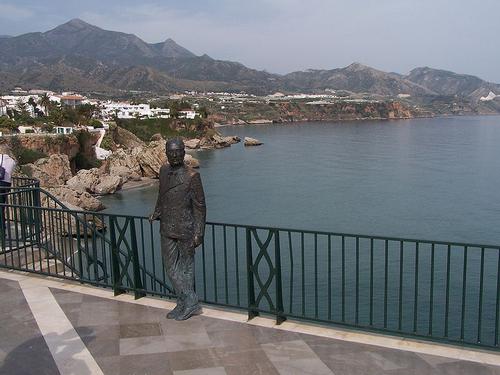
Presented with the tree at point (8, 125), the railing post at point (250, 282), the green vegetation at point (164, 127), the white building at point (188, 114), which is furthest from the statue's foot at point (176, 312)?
the white building at point (188, 114)

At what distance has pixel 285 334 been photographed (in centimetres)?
559

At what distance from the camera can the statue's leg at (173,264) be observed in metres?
6.06

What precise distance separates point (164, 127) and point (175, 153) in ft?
299

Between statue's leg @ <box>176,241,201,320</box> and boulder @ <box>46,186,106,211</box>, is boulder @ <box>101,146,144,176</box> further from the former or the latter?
statue's leg @ <box>176,241,201,320</box>

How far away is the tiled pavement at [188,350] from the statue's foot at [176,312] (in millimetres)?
103

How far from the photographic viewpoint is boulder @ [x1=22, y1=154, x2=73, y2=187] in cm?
3973

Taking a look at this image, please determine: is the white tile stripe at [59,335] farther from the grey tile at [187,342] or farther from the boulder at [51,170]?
the boulder at [51,170]

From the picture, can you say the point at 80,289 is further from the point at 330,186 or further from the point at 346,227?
the point at 330,186

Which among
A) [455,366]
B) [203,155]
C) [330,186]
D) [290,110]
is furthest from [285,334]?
[290,110]

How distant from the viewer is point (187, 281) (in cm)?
613

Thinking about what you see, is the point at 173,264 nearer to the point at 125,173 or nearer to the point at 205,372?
the point at 205,372

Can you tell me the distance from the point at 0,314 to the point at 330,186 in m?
39.8

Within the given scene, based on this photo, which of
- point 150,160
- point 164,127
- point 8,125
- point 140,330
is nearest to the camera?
point 140,330

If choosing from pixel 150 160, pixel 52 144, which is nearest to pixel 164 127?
pixel 150 160
